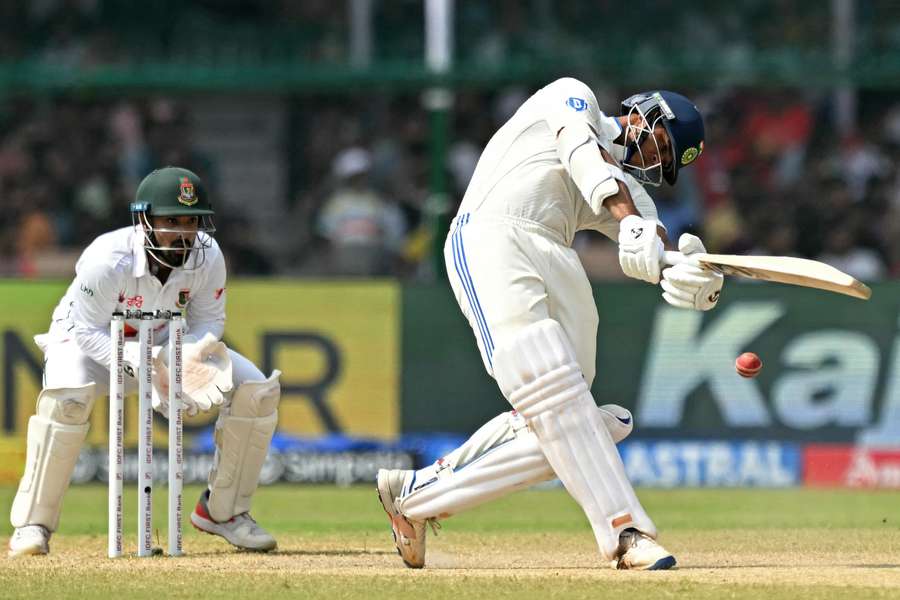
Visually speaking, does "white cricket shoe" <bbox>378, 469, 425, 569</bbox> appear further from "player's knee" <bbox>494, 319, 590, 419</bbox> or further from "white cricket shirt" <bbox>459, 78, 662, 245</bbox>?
"white cricket shirt" <bbox>459, 78, 662, 245</bbox>

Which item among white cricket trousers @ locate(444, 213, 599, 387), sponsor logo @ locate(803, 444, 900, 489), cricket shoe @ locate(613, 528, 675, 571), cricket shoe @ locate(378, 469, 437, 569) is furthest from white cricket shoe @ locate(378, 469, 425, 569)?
sponsor logo @ locate(803, 444, 900, 489)

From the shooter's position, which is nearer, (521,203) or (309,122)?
(521,203)

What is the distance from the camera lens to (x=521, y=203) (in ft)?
20.1

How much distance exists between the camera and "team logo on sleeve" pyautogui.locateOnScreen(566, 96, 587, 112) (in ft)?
20.0

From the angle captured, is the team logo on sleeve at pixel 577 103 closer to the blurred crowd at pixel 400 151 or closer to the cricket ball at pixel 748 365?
the cricket ball at pixel 748 365

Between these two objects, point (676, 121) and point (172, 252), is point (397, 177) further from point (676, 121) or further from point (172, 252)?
point (676, 121)

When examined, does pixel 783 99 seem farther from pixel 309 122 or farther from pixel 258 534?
pixel 258 534

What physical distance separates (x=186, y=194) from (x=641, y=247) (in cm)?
197

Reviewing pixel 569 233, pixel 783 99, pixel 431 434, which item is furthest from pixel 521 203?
pixel 783 99

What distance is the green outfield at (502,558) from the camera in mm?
5547

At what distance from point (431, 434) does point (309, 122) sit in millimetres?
5011

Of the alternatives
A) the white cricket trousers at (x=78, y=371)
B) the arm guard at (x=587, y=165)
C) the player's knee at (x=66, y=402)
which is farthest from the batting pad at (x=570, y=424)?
the player's knee at (x=66, y=402)

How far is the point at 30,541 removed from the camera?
6.86 m

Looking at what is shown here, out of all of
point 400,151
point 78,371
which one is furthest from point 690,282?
point 400,151
